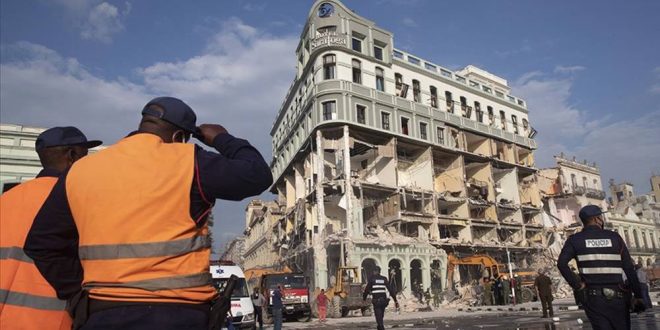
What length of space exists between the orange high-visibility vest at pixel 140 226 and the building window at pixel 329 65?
35567 millimetres

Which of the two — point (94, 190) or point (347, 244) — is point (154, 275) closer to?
point (94, 190)

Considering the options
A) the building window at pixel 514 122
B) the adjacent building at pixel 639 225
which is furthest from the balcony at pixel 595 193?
the building window at pixel 514 122

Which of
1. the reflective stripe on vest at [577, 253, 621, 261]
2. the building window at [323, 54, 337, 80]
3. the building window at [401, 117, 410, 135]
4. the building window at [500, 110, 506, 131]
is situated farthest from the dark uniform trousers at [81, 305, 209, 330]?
the building window at [500, 110, 506, 131]

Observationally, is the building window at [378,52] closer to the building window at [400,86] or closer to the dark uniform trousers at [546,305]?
the building window at [400,86]

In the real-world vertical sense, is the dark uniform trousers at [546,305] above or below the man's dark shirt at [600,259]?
below

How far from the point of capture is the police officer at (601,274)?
5176mm

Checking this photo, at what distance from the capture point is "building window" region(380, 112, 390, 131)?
38.8 meters

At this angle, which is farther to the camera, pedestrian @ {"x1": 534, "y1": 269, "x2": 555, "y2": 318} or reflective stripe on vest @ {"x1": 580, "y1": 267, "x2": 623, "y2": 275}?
pedestrian @ {"x1": 534, "y1": 269, "x2": 555, "y2": 318}

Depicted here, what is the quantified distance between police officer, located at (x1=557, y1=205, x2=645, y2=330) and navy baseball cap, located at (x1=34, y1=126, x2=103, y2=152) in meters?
5.21

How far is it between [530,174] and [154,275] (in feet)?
181

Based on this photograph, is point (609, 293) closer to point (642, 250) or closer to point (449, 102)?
point (449, 102)

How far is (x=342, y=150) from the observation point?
36094mm

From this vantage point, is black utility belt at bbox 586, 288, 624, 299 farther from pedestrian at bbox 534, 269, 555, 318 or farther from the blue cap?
pedestrian at bbox 534, 269, 555, 318

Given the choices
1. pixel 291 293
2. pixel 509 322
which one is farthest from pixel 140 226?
pixel 291 293
